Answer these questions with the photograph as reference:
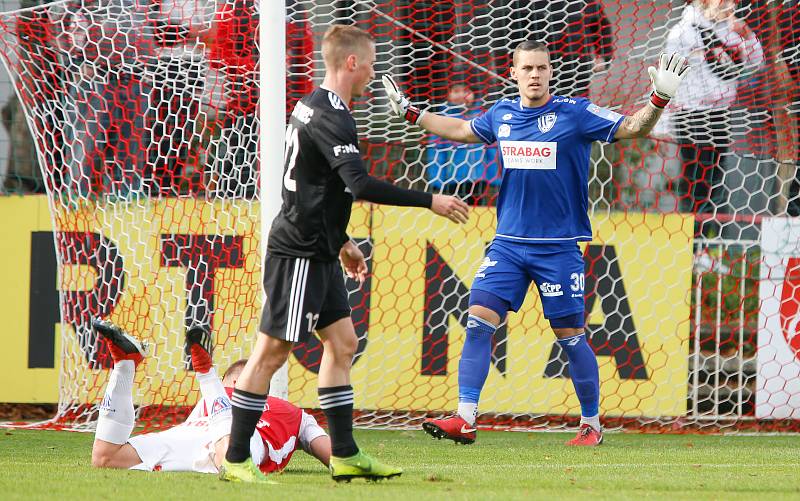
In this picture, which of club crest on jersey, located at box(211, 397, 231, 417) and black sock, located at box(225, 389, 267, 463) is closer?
black sock, located at box(225, 389, 267, 463)

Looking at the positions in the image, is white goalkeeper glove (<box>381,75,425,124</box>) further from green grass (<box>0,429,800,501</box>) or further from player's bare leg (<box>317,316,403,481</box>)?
player's bare leg (<box>317,316,403,481</box>)

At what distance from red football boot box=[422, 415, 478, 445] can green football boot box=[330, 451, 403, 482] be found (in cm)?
92

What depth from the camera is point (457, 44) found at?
6.36 metres

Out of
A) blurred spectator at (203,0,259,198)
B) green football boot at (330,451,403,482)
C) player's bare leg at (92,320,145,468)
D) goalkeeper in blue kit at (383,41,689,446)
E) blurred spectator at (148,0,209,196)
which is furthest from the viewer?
blurred spectator at (148,0,209,196)

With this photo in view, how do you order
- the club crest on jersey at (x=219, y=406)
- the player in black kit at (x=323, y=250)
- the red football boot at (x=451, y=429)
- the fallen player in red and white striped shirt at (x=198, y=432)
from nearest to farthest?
the player in black kit at (x=323, y=250) < the fallen player in red and white striped shirt at (x=198, y=432) < the club crest on jersey at (x=219, y=406) < the red football boot at (x=451, y=429)

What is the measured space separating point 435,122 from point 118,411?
7.04 feet

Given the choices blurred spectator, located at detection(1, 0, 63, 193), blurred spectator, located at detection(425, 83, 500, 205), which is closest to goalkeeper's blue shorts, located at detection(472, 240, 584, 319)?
blurred spectator, located at detection(425, 83, 500, 205)

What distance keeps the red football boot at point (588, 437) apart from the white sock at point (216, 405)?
1.92 m

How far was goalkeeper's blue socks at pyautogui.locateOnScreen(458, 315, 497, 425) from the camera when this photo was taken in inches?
195

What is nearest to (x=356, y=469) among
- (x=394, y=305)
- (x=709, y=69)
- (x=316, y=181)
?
(x=316, y=181)

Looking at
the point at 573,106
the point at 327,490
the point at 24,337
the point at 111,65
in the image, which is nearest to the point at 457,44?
the point at 573,106

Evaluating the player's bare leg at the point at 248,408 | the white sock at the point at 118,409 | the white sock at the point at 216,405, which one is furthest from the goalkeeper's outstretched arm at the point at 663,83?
the white sock at the point at 118,409

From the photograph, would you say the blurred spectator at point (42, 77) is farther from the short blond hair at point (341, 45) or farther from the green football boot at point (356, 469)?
the green football boot at point (356, 469)

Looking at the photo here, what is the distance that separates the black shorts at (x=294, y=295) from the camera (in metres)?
3.59
